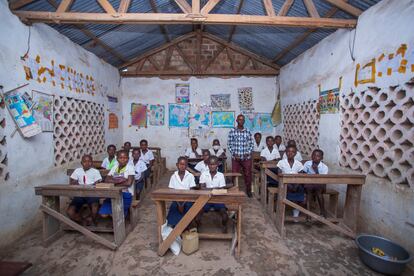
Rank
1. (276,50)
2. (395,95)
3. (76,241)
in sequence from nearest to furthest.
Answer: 1. (395,95)
2. (76,241)
3. (276,50)

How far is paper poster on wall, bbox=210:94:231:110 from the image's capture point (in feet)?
24.6

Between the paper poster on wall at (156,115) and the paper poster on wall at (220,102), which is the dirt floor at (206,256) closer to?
the paper poster on wall at (156,115)

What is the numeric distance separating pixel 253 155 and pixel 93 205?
373 centimetres

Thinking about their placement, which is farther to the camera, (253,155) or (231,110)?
(231,110)

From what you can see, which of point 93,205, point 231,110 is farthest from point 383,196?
point 231,110

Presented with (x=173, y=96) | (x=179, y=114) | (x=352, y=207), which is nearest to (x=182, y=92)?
(x=173, y=96)

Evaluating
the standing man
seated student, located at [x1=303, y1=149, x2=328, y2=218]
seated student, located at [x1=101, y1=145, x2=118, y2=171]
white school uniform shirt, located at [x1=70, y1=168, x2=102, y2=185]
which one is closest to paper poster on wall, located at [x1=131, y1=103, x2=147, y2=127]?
seated student, located at [x1=101, y1=145, x2=118, y2=171]

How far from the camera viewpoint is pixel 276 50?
604 centimetres

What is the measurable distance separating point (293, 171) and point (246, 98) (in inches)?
163

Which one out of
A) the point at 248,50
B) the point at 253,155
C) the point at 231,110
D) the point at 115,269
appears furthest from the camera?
the point at 231,110

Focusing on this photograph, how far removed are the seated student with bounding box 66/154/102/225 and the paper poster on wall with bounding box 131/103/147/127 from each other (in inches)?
166

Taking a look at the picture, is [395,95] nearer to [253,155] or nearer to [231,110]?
[253,155]

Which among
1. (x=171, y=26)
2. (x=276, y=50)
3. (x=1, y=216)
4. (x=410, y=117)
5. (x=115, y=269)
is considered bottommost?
(x=115, y=269)

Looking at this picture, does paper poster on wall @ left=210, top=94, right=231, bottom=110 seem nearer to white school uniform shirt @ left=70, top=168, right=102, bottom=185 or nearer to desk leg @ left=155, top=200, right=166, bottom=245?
white school uniform shirt @ left=70, top=168, right=102, bottom=185
